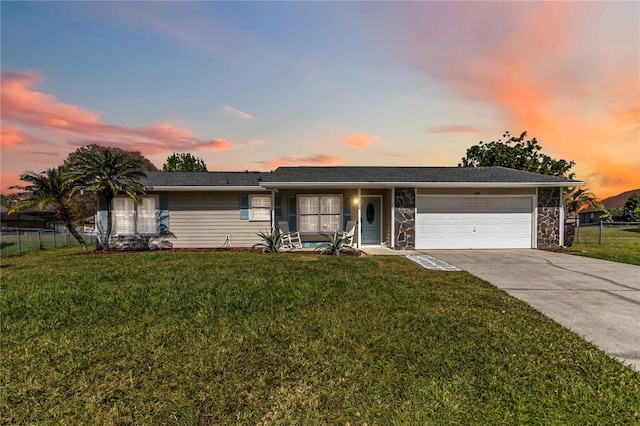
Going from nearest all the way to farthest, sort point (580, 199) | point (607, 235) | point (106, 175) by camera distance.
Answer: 1. point (106, 175)
2. point (580, 199)
3. point (607, 235)

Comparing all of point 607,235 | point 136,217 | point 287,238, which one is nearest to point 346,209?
point 287,238

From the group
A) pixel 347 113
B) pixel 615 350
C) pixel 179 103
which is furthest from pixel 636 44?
pixel 179 103

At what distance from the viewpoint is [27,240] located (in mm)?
14047

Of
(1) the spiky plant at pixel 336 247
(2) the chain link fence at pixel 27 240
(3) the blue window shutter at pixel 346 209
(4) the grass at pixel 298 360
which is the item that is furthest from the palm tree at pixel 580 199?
(2) the chain link fence at pixel 27 240

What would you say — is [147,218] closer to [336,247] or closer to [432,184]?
[336,247]

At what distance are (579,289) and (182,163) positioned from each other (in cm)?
3214

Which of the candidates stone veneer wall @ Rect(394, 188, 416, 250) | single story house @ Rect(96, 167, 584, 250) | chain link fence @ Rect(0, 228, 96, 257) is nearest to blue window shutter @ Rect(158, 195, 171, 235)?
single story house @ Rect(96, 167, 584, 250)

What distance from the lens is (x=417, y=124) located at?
1323 centimetres

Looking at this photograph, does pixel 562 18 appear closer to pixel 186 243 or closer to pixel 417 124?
pixel 417 124

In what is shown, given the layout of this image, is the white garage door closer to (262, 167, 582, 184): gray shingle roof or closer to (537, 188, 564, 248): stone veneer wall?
(537, 188, 564, 248): stone veneer wall

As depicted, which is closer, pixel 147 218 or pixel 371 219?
pixel 147 218

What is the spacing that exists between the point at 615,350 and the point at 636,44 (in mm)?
11819

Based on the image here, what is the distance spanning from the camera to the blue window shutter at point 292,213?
12789 millimetres

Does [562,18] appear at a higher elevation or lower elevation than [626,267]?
higher
